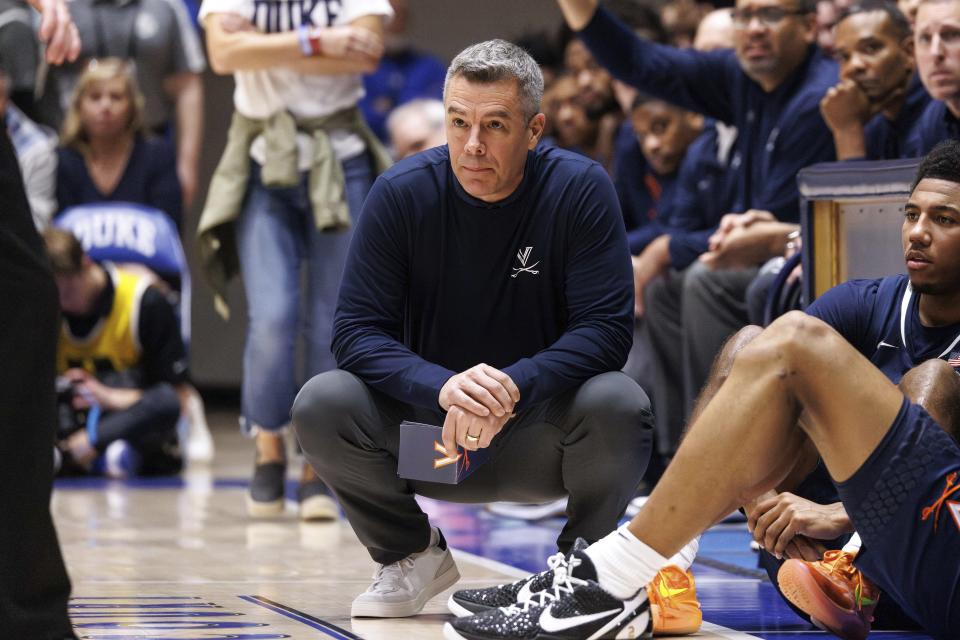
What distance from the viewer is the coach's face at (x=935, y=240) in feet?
10.1

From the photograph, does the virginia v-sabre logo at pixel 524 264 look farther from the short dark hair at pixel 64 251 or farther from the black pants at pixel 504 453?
the short dark hair at pixel 64 251

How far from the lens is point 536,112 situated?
134 inches

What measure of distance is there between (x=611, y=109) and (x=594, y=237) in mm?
3616

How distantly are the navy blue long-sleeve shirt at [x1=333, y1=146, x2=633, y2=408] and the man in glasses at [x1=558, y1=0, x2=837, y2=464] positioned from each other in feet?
5.52

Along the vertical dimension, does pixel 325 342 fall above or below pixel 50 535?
below

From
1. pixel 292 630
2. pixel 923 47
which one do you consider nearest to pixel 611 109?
pixel 923 47

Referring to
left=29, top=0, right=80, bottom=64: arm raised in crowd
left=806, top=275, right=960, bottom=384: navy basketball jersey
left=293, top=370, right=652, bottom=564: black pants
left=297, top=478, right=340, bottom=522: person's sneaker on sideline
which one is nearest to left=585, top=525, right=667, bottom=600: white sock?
left=293, top=370, right=652, bottom=564: black pants

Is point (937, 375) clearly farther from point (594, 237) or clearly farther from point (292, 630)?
point (292, 630)

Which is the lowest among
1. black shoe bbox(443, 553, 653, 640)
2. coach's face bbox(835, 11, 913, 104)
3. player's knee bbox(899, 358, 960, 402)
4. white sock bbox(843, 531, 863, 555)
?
white sock bbox(843, 531, 863, 555)

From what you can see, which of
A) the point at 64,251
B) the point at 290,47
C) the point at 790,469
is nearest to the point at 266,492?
the point at 290,47

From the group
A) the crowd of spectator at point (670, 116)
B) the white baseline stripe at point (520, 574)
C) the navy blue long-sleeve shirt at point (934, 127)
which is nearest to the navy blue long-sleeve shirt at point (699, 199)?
the crowd of spectator at point (670, 116)

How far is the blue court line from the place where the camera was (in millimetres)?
3109

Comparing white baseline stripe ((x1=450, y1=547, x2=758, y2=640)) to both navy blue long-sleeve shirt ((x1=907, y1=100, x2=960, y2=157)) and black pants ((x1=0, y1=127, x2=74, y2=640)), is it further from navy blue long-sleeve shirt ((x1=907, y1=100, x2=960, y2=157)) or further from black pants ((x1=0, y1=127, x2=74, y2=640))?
navy blue long-sleeve shirt ((x1=907, y1=100, x2=960, y2=157))

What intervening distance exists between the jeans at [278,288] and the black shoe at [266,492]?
6.2 inches
